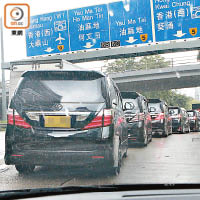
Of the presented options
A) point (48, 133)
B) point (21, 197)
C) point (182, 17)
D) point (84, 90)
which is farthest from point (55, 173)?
point (182, 17)

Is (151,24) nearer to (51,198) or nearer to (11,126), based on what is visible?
(11,126)

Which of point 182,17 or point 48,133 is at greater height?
point 182,17

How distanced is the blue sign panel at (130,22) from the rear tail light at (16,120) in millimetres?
22091

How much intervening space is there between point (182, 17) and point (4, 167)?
69.7 feet

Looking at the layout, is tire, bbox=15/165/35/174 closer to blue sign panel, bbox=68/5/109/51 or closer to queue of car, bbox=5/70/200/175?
queue of car, bbox=5/70/200/175

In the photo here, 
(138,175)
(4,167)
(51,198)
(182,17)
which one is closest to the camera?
(51,198)

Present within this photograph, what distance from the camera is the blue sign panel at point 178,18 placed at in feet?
87.6

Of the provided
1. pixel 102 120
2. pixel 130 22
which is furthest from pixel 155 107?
pixel 102 120

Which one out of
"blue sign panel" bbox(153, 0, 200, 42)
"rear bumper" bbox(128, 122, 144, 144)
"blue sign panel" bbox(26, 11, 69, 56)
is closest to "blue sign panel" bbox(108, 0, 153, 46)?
"blue sign panel" bbox(153, 0, 200, 42)

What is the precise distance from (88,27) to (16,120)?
76.5 ft

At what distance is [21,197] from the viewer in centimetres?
249

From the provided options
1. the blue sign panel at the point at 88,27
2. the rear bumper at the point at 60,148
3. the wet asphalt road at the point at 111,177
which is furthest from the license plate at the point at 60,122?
the blue sign panel at the point at 88,27

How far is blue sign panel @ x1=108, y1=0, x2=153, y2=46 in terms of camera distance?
27.5 m

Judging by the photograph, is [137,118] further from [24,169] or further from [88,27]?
[88,27]
